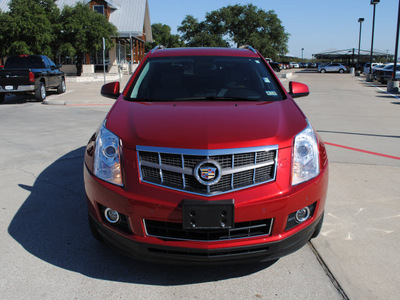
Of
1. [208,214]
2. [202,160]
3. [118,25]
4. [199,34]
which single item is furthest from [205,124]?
[199,34]

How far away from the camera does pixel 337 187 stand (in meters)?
4.79

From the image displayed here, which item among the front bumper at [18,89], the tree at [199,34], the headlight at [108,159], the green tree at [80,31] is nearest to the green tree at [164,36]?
the tree at [199,34]

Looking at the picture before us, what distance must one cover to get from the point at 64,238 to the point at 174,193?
1.51m

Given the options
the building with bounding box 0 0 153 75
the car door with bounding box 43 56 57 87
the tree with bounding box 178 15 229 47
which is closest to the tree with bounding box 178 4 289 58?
the tree with bounding box 178 15 229 47

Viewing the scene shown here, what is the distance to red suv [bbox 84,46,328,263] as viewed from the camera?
251cm

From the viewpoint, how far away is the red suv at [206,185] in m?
2.51

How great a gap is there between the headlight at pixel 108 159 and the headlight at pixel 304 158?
1.23 meters

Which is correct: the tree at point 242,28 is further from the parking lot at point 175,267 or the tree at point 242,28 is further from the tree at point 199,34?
the parking lot at point 175,267

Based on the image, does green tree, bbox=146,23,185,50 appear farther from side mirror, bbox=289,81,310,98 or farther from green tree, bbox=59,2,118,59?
side mirror, bbox=289,81,310,98

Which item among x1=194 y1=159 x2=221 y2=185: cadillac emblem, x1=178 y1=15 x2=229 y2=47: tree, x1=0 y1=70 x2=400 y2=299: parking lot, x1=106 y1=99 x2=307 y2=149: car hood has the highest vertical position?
x1=178 y1=15 x2=229 y2=47: tree

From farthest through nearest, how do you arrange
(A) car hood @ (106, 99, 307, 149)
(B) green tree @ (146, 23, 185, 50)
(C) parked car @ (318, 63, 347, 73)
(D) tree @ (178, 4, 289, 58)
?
(B) green tree @ (146, 23, 185, 50) < (D) tree @ (178, 4, 289, 58) < (C) parked car @ (318, 63, 347, 73) < (A) car hood @ (106, 99, 307, 149)

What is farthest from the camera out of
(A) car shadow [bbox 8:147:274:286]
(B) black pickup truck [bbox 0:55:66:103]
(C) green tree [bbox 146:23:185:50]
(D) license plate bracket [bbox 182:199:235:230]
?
(C) green tree [bbox 146:23:185:50]

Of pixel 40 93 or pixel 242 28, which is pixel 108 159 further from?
pixel 242 28

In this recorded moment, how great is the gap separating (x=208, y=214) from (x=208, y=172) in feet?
0.89
